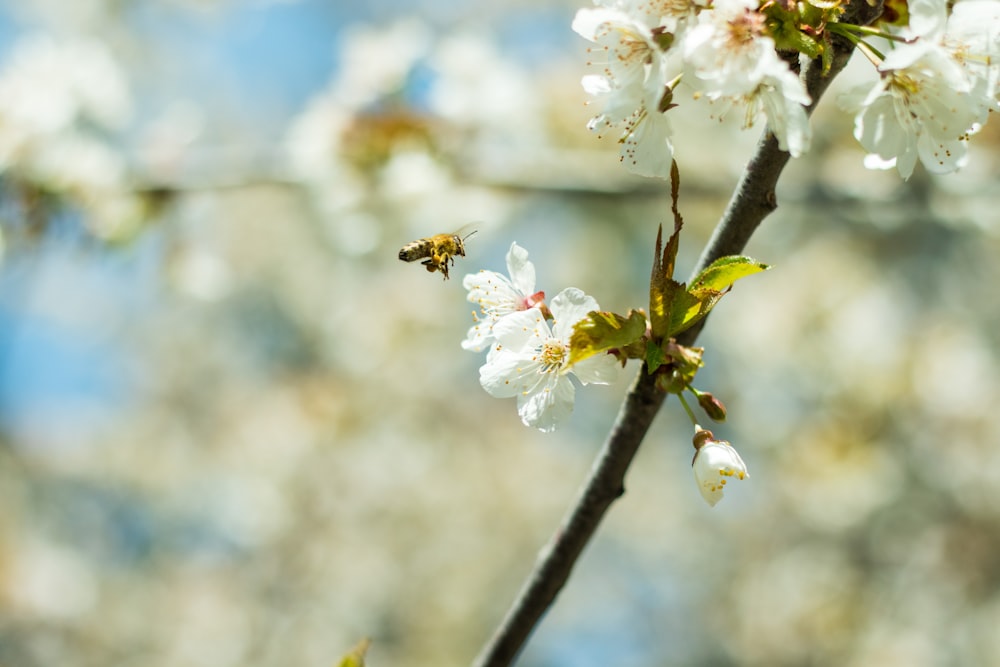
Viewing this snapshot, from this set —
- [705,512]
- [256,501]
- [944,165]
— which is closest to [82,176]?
[944,165]

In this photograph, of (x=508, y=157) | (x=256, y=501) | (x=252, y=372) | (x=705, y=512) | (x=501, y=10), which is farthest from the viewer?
(x=252, y=372)

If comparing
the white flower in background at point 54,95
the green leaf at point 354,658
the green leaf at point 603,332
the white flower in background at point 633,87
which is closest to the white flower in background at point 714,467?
the green leaf at point 603,332

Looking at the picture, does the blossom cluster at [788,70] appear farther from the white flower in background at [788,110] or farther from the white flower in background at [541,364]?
the white flower in background at [541,364]

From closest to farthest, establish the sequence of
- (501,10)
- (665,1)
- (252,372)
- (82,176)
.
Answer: (665,1) → (82,176) → (501,10) → (252,372)

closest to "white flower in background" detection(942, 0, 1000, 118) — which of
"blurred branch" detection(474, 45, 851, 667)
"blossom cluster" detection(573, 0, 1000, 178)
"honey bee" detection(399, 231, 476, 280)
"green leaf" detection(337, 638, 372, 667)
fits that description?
"blossom cluster" detection(573, 0, 1000, 178)

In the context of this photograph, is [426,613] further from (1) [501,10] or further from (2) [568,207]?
(1) [501,10]

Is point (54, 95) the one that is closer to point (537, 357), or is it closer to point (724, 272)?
point (537, 357)

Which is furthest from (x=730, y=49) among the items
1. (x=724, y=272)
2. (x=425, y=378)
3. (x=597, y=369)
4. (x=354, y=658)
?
(x=425, y=378)
